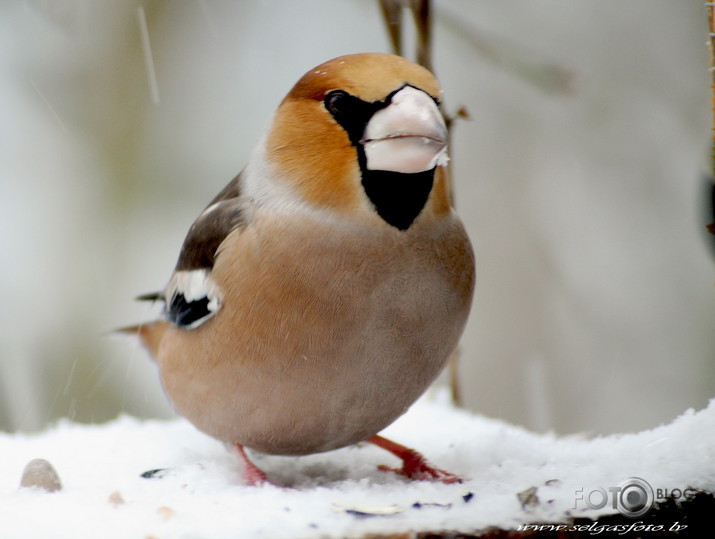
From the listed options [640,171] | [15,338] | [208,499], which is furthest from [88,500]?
[640,171]

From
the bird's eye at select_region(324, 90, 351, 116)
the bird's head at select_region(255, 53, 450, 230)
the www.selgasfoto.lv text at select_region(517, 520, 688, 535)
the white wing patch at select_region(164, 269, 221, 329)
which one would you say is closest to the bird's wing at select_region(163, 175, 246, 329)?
the white wing patch at select_region(164, 269, 221, 329)

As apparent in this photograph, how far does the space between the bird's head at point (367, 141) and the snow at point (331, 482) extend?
58 cm

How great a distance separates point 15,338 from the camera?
3414 mm

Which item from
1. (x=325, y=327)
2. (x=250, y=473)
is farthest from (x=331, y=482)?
(x=325, y=327)

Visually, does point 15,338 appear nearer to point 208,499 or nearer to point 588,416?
point 208,499

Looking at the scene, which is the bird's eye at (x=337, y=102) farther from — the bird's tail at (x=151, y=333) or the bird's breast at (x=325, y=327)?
the bird's tail at (x=151, y=333)

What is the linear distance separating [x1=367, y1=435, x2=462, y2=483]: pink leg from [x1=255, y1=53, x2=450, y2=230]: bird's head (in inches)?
22.9

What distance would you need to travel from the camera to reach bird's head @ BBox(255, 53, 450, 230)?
1.49m

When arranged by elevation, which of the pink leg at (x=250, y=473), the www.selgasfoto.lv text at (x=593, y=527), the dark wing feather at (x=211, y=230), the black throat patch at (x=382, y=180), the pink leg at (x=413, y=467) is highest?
the black throat patch at (x=382, y=180)

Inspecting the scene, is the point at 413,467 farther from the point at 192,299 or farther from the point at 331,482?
the point at 192,299

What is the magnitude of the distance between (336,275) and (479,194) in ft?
6.45

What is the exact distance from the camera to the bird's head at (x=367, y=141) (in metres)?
1.49

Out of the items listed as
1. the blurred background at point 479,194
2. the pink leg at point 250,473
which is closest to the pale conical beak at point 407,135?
the pink leg at point 250,473

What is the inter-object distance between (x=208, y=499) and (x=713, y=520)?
3.00 feet
